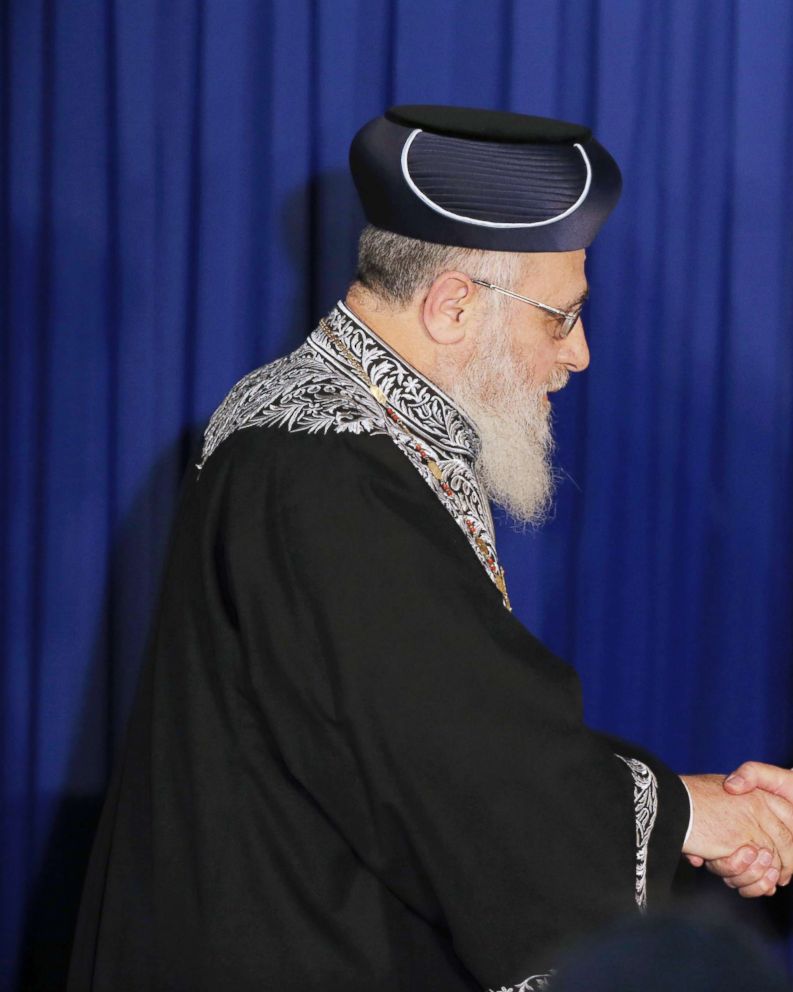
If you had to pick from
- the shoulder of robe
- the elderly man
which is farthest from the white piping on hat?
the shoulder of robe

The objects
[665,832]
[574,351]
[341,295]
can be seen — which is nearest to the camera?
[665,832]

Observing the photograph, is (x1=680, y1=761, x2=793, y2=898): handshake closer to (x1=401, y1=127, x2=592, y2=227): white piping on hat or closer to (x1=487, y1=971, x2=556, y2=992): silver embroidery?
(x1=487, y1=971, x2=556, y2=992): silver embroidery

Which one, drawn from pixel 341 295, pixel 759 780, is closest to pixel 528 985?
pixel 759 780

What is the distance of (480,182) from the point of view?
5.79ft

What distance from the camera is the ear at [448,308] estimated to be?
5.65 ft

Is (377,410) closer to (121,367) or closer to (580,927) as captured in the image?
(580,927)

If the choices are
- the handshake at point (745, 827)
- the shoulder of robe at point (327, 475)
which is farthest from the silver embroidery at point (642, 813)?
the shoulder of robe at point (327, 475)

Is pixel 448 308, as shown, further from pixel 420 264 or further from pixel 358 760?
pixel 358 760

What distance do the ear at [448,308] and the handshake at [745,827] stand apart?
A: 0.67 metres

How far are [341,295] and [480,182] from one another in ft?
3.01

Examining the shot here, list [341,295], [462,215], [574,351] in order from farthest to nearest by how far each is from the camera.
→ [341,295] < [574,351] < [462,215]

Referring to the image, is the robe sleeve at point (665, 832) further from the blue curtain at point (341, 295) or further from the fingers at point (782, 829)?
the blue curtain at point (341, 295)

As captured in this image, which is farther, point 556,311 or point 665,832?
point 556,311

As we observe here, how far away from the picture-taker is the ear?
172 centimetres
